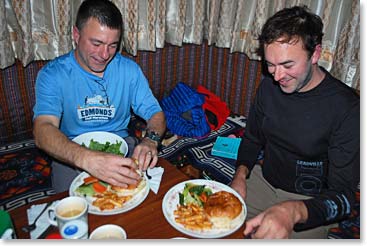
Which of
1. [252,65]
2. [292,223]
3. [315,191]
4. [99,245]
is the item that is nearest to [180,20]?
[252,65]

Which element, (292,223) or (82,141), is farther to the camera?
(82,141)

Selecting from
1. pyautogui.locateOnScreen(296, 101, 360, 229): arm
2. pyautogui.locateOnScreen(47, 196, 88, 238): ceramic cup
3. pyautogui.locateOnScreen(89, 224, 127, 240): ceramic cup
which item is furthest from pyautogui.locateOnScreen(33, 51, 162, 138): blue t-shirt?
pyautogui.locateOnScreen(296, 101, 360, 229): arm

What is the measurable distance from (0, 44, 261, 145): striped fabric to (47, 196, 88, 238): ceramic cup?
168cm

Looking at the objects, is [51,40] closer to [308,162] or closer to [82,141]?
[82,141]

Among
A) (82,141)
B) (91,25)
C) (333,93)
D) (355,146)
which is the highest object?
(91,25)

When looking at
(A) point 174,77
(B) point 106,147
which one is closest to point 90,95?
(B) point 106,147

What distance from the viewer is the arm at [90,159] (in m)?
1.41

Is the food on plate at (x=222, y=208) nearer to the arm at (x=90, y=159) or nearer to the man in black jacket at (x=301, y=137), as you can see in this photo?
the man in black jacket at (x=301, y=137)

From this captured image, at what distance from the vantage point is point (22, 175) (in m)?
2.32

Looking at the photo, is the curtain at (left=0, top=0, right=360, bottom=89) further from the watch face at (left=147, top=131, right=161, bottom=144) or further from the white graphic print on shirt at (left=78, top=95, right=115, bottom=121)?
the watch face at (left=147, top=131, right=161, bottom=144)

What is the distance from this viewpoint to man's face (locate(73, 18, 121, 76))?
6.22 ft

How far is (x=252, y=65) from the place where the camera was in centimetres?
306

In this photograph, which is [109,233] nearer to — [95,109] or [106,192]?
[106,192]

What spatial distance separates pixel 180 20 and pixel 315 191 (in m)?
1.90
